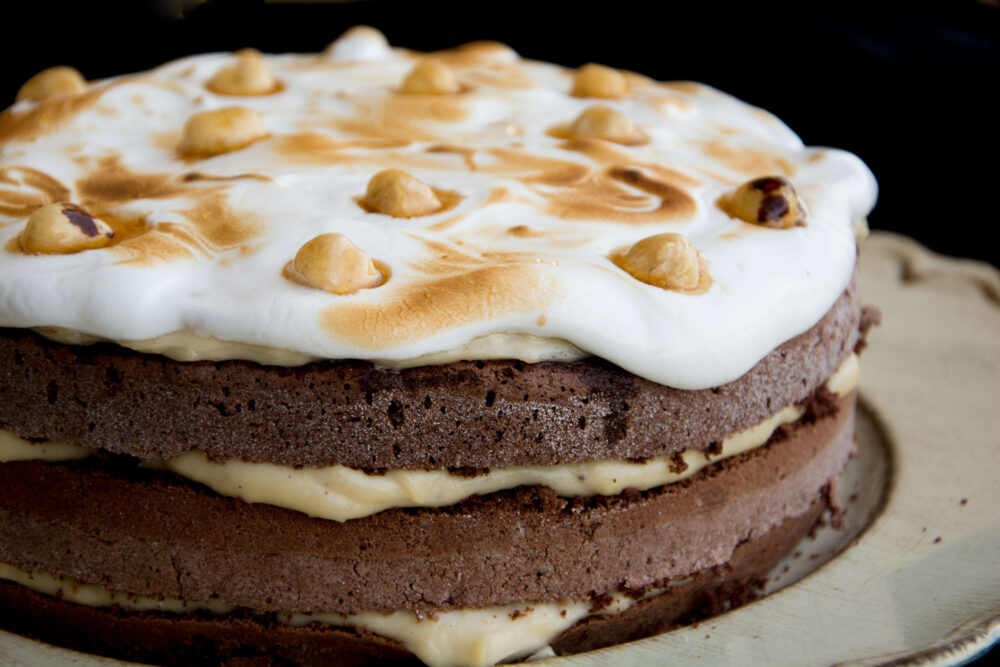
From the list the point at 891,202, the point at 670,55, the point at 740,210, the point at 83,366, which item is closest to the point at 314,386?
the point at 83,366

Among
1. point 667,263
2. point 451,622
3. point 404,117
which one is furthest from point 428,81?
point 451,622

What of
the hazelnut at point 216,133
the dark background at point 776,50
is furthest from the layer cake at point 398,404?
the dark background at point 776,50

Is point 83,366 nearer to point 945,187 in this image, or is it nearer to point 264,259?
point 264,259

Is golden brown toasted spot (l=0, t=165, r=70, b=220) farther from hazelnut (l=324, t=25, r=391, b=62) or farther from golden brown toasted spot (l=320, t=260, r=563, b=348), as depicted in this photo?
hazelnut (l=324, t=25, r=391, b=62)

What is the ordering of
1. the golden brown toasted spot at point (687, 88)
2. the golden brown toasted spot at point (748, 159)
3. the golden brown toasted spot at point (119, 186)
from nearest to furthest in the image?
the golden brown toasted spot at point (119, 186) < the golden brown toasted spot at point (748, 159) < the golden brown toasted spot at point (687, 88)

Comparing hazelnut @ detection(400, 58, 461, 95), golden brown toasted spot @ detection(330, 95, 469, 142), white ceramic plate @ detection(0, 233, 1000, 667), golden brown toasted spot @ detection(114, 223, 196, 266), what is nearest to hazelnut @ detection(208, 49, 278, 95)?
golden brown toasted spot @ detection(330, 95, 469, 142)

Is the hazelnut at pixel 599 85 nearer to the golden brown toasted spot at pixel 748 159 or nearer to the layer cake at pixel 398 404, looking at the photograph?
the golden brown toasted spot at pixel 748 159

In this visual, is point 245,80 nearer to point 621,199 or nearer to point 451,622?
point 621,199
